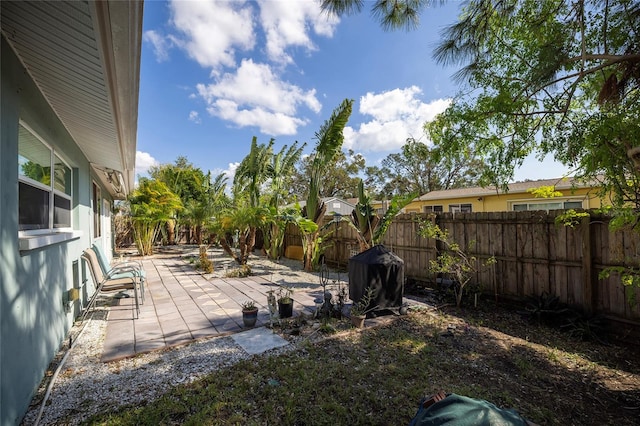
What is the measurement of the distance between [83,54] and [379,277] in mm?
4514

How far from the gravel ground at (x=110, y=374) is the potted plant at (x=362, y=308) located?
3.48ft

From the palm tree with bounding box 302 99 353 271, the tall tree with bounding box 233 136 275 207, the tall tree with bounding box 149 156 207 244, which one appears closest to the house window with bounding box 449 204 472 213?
the palm tree with bounding box 302 99 353 271

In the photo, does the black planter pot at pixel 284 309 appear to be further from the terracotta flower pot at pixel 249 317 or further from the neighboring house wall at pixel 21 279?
the neighboring house wall at pixel 21 279

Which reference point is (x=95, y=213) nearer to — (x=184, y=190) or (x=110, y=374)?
(x=110, y=374)

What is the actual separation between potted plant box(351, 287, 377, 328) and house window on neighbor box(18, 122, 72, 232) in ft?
13.7

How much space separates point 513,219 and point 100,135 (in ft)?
24.1

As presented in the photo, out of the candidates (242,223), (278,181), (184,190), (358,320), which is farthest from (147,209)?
(358,320)

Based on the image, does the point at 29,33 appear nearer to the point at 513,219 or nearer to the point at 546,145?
the point at 546,145

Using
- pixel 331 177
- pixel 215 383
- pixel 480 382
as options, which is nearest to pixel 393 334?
pixel 480 382

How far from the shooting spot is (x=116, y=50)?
2180 millimetres

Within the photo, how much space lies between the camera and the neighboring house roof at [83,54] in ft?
5.88

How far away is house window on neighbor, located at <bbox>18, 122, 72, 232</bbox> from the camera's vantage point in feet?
9.30

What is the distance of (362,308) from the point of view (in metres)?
4.55

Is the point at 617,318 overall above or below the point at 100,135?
below
